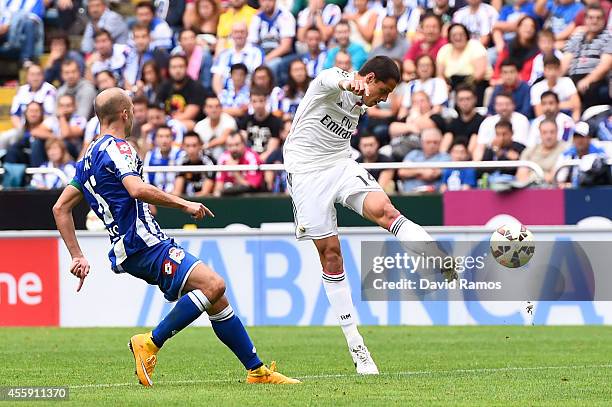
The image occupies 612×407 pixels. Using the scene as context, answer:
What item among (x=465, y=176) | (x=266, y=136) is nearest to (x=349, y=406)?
(x=465, y=176)

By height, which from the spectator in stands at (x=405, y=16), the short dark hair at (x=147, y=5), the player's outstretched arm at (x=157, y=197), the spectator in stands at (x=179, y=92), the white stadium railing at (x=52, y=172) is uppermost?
the player's outstretched arm at (x=157, y=197)

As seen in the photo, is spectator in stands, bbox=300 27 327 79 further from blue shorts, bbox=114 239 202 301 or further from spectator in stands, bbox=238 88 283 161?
blue shorts, bbox=114 239 202 301

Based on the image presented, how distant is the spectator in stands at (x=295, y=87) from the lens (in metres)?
19.2

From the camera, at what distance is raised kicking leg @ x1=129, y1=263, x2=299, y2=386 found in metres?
9.02

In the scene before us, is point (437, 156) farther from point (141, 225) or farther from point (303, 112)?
point (141, 225)

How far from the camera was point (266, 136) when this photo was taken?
18734 mm

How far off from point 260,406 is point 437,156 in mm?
9911

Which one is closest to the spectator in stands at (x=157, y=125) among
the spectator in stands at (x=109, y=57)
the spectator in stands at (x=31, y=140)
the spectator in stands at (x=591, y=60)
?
the spectator in stands at (x=31, y=140)

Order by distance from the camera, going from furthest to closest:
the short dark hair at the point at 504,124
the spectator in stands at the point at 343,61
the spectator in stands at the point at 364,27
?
the spectator in stands at the point at 364,27 < the spectator in stands at the point at 343,61 < the short dark hair at the point at 504,124

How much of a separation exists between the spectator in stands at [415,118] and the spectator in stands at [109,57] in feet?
17.4

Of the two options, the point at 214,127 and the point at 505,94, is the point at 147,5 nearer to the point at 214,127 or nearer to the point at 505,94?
the point at 214,127

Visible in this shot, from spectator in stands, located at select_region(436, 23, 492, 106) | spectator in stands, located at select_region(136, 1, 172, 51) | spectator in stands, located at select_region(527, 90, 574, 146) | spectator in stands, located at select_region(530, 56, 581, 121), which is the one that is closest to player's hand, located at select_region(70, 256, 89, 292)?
spectator in stands, located at select_region(527, 90, 574, 146)

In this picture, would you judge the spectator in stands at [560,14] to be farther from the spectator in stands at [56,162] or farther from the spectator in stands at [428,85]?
the spectator in stands at [56,162]

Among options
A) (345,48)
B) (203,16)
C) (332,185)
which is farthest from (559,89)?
(332,185)
